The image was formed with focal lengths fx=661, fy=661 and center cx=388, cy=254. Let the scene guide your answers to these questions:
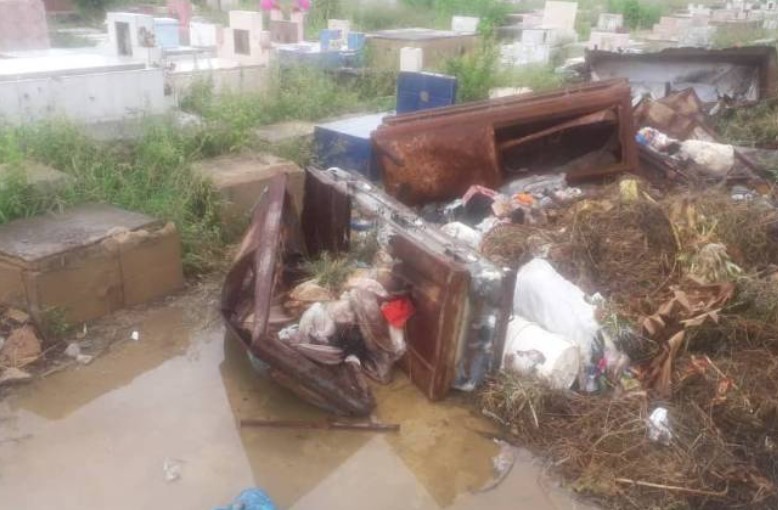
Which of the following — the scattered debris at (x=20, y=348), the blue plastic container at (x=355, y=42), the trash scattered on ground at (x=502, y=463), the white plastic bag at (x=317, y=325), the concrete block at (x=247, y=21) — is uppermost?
the concrete block at (x=247, y=21)

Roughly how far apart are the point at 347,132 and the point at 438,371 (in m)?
2.99

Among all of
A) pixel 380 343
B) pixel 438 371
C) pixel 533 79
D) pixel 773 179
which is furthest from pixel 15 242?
pixel 533 79

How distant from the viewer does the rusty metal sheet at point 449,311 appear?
3178 mm

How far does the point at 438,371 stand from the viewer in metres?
3.30

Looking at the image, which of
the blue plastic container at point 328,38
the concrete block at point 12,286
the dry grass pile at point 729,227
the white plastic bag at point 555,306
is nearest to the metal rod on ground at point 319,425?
the white plastic bag at point 555,306

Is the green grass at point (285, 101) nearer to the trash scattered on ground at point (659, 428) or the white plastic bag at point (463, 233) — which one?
the white plastic bag at point (463, 233)

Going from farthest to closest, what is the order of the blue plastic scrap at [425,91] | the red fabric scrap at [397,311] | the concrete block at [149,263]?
the blue plastic scrap at [425,91] < the concrete block at [149,263] < the red fabric scrap at [397,311]

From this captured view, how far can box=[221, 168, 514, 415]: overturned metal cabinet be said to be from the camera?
10.2 feet

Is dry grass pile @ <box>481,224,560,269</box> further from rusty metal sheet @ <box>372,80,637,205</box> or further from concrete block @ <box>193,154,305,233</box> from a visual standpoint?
concrete block @ <box>193,154,305,233</box>

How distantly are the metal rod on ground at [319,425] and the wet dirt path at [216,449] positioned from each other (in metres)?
0.03

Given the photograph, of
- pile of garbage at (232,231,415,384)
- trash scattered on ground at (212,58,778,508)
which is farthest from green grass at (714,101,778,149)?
pile of garbage at (232,231,415,384)

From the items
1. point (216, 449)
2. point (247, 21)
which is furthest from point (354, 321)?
point (247, 21)

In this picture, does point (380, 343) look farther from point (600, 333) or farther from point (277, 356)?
point (600, 333)

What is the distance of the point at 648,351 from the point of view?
11.4 ft
